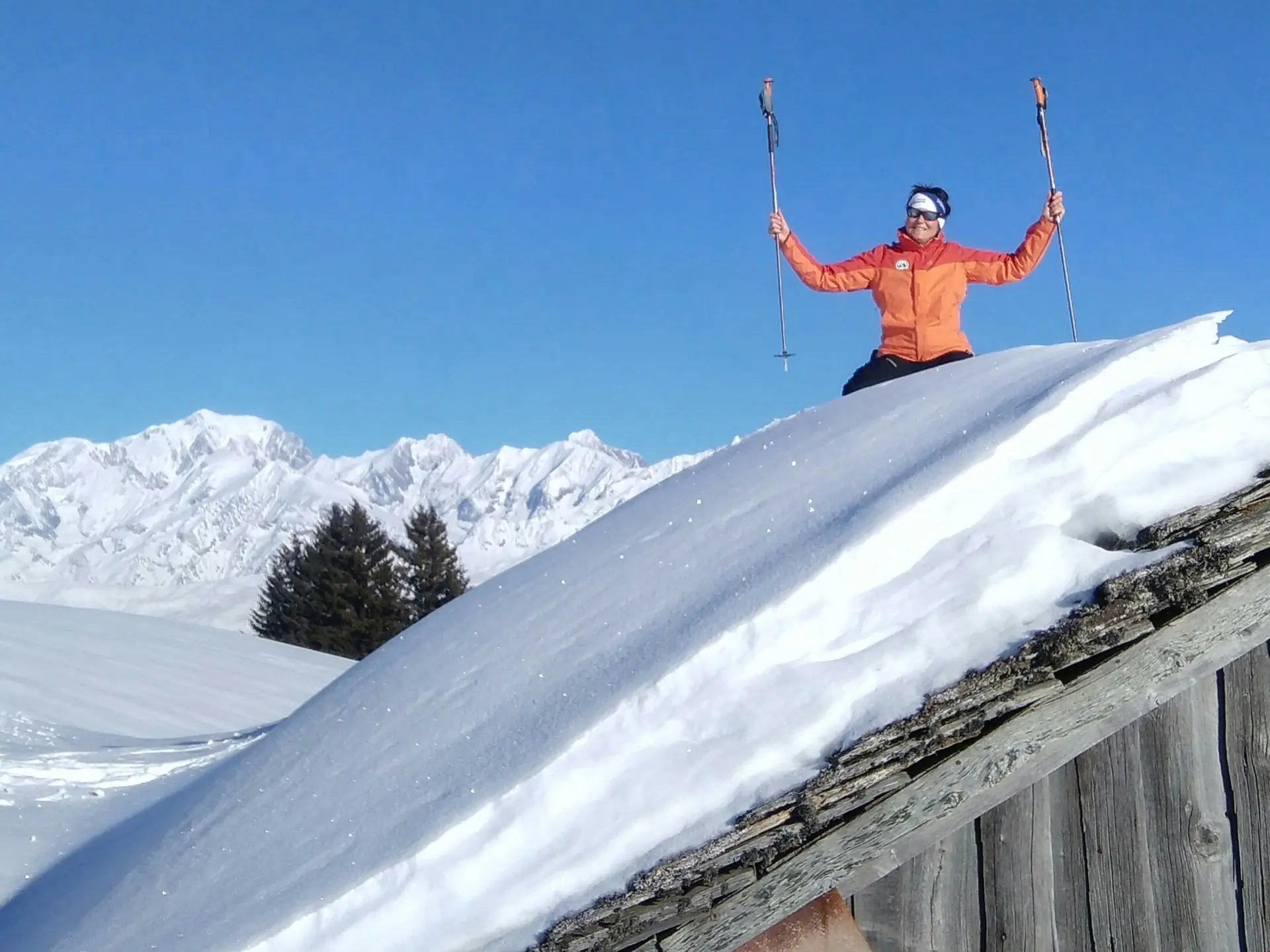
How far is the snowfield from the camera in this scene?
6.92ft

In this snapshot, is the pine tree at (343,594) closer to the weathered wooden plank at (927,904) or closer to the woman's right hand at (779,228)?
the woman's right hand at (779,228)

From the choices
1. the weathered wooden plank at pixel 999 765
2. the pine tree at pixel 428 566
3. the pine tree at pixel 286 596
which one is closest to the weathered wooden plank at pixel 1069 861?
the weathered wooden plank at pixel 999 765

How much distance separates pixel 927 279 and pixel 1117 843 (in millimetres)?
3599

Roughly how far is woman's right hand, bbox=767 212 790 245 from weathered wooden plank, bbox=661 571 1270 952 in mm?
4035

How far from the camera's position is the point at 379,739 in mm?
2975

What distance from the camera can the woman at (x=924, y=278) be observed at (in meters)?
5.44

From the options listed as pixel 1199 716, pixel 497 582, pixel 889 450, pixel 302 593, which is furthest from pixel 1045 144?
pixel 302 593

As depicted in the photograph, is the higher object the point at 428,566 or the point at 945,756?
the point at 945,756

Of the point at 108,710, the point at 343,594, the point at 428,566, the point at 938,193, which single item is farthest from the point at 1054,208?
the point at 428,566

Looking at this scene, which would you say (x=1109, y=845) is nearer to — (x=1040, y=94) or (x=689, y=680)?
(x=689, y=680)

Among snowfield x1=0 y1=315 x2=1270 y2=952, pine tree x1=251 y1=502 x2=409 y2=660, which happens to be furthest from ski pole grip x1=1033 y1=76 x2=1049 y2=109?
pine tree x1=251 y1=502 x2=409 y2=660

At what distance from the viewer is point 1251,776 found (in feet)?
7.80

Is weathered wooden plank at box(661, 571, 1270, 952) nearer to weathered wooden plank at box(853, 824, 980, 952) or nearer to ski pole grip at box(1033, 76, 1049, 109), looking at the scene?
weathered wooden plank at box(853, 824, 980, 952)

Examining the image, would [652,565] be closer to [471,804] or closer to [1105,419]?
[471,804]
